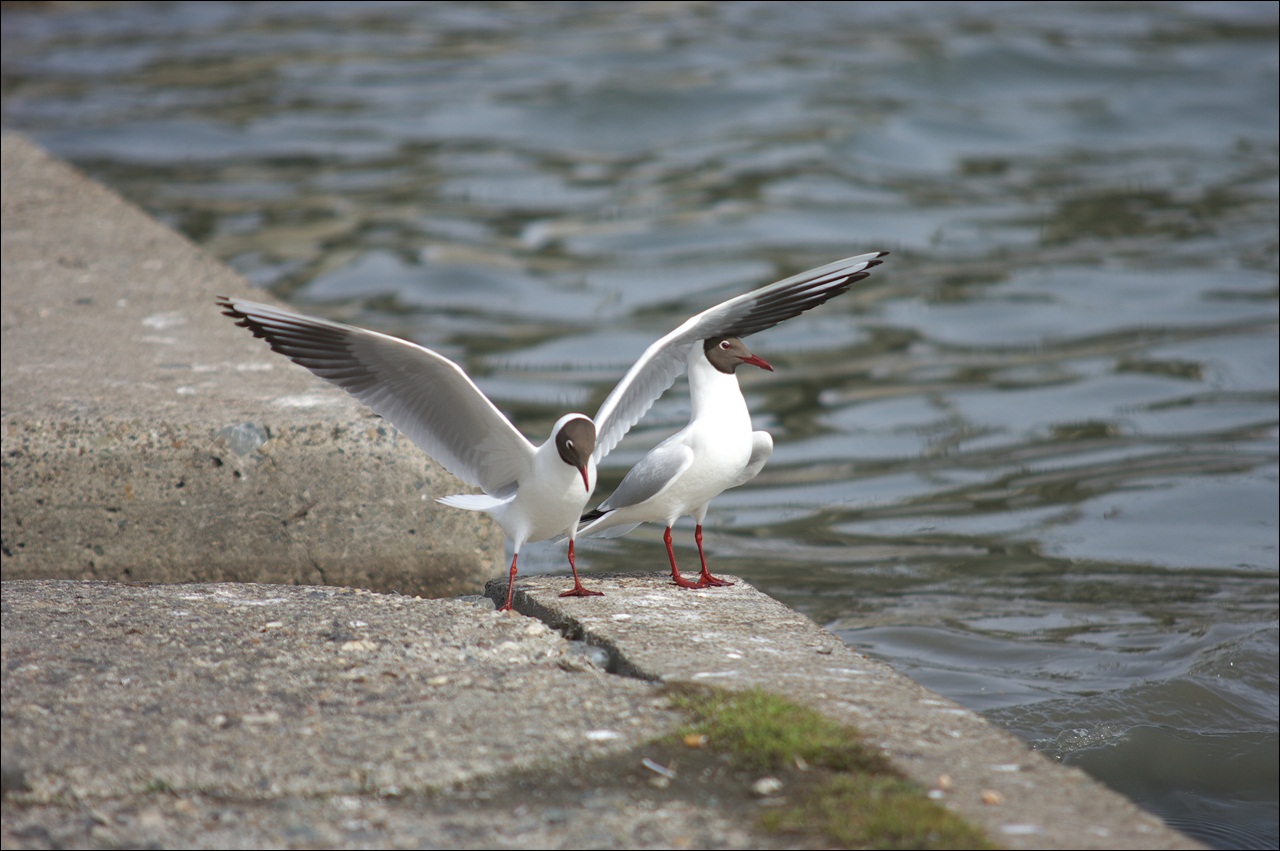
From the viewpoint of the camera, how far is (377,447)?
4250 mm

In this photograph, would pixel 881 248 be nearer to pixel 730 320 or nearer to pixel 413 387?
pixel 730 320

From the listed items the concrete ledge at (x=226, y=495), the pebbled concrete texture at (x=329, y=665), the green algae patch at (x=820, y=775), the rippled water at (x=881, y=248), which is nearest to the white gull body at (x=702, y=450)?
the pebbled concrete texture at (x=329, y=665)

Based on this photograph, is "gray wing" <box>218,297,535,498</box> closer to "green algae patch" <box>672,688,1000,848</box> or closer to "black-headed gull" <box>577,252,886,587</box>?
"black-headed gull" <box>577,252,886,587</box>

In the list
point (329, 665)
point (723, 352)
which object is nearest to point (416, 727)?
point (329, 665)

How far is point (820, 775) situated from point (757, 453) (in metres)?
1.34

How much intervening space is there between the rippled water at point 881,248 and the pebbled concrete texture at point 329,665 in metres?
1.39

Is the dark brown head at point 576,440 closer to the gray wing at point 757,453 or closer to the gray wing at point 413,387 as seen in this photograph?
the gray wing at point 413,387

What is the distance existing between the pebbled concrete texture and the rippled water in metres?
1.39

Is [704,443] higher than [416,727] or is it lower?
higher

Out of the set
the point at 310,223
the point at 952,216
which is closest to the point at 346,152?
the point at 310,223

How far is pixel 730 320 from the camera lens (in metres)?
3.57

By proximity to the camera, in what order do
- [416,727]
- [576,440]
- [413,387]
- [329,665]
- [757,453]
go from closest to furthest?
1. [416,727]
2. [329,665]
3. [576,440]
4. [413,387]
5. [757,453]

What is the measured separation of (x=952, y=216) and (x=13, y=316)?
279 inches

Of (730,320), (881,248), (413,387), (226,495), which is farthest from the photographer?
(881,248)
